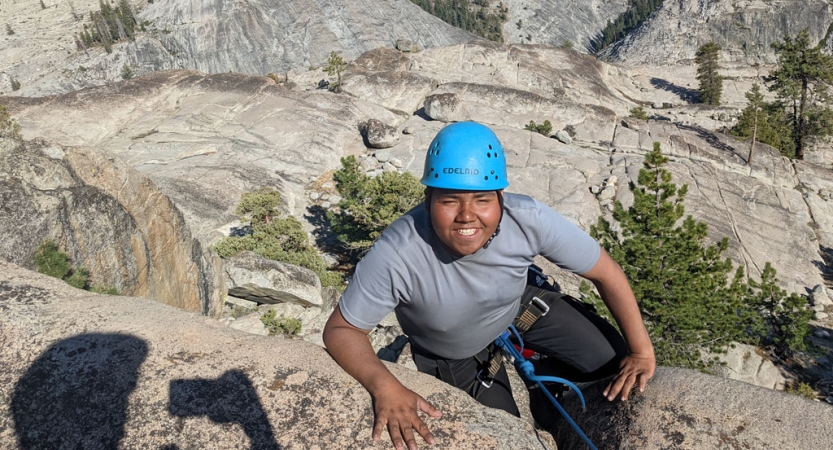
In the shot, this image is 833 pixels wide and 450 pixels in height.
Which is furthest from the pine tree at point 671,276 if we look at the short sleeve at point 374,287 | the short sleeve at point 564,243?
the short sleeve at point 374,287

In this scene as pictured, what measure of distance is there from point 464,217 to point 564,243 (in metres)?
0.81

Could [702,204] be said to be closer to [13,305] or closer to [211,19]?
[13,305]

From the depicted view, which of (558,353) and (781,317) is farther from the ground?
(558,353)

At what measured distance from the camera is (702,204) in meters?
23.1

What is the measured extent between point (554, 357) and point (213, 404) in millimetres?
2559

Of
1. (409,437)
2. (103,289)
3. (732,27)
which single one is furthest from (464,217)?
(732,27)

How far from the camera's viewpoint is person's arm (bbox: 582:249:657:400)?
3.19m

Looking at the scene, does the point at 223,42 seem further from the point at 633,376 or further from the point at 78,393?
the point at 633,376

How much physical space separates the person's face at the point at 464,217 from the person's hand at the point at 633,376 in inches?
61.7

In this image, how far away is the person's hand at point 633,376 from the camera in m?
3.25

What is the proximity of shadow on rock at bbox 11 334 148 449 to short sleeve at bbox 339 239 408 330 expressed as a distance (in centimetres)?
143

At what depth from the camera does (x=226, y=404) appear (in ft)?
9.24

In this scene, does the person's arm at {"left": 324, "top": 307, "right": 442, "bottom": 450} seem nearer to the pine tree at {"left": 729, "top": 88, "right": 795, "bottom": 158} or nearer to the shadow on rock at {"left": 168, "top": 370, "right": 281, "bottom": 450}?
the shadow on rock at {"left": 168, "top": 370, "right": 281, "bottom": 450}

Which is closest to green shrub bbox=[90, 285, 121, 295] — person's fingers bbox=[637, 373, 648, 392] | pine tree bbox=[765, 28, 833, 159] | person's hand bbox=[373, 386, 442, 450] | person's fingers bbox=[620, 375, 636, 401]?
person's hand bbox=[373, 386, 442, 450]
